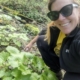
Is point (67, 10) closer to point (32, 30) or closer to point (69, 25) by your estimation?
point (69, 25)

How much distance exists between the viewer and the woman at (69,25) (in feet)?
7.14

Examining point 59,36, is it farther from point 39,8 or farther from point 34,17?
point 39,8

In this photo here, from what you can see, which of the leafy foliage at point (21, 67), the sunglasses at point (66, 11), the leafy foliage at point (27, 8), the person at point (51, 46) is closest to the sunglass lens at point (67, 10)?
the sunglasses at point (66, 11)

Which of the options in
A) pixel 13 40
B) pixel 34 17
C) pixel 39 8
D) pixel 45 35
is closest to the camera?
pixel 45 35

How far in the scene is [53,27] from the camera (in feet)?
8.64

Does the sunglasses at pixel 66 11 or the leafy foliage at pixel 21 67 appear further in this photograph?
the leafy foliage at pixel 21 67

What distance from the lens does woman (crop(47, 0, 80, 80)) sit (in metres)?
2.18

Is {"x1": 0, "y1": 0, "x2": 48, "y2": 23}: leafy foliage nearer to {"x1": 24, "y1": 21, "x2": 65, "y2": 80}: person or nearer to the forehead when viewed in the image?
{"x1": 24, "y1": 21, "x2": 65, "y2": 80}: person

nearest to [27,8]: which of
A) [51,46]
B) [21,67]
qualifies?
[51,46]

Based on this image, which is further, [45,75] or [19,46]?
[19,46]

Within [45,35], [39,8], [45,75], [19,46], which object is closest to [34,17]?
[39,8]

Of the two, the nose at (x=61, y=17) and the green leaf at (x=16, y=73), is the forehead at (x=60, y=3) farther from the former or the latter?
the green leaf at (x=16, y=73)

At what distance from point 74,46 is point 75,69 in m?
0.34

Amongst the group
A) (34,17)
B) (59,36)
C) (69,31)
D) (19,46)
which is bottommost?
(34,17)
